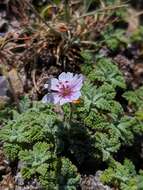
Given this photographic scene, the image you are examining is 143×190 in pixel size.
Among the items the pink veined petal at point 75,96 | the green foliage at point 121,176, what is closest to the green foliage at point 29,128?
the pink veined petal at point 75,96

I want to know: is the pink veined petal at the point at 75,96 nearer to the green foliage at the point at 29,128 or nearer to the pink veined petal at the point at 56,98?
the pink veined petal at the point at 56,98

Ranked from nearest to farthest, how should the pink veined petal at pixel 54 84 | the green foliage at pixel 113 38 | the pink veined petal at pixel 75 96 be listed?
the pink veined petal at pixel 75 96
the pink veined petal at pixel 54 84
the green foliage at pixel 113 38

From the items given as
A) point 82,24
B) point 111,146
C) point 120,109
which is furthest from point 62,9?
point 111,146

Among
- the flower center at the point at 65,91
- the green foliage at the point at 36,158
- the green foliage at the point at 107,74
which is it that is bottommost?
the green foliage at the point at 36,158

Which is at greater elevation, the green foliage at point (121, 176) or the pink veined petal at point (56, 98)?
the pink veined petal at point (56, 98)

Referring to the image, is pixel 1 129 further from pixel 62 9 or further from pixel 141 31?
pixel 141 31

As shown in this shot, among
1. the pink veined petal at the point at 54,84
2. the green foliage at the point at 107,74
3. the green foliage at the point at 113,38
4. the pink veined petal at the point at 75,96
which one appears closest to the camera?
the pink veined petal at the point at 75,96

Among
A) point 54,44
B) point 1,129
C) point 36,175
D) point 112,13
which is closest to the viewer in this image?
point 36,175

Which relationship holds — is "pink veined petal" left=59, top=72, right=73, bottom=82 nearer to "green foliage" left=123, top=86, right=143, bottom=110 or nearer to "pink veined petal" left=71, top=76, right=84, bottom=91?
"pink veined petal" left=71, top=76, right=84, bottom=91
